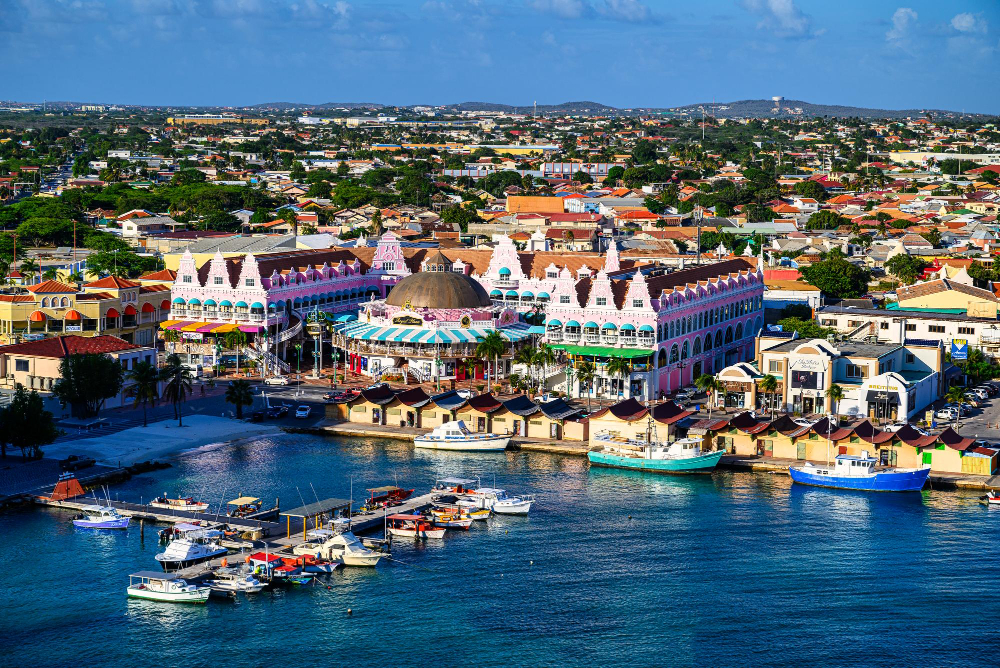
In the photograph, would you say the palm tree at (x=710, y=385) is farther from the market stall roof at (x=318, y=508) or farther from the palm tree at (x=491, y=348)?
the market stall roof at (x=318, y=508)

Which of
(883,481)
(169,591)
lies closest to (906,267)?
(883,481)

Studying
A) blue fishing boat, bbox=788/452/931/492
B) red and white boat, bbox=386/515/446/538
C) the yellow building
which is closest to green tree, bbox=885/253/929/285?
blue fishing boat, bbox=788/452/931/492

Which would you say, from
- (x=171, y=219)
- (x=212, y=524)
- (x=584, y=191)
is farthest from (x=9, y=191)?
(x=212, y=524)

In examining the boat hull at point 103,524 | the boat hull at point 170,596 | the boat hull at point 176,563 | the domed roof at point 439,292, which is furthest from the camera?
the domed roof at point 439,292

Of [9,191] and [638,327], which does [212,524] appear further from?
[9,191]

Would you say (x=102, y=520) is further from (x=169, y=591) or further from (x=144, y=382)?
(x=144, y=382)

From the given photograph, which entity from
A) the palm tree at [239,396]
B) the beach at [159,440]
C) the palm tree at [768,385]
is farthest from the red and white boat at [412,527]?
the palm tree at [768,385]

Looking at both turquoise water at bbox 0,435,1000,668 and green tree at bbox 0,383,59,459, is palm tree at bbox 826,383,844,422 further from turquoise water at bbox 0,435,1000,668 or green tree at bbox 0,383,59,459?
green tree at bbox 0,383,59,459
